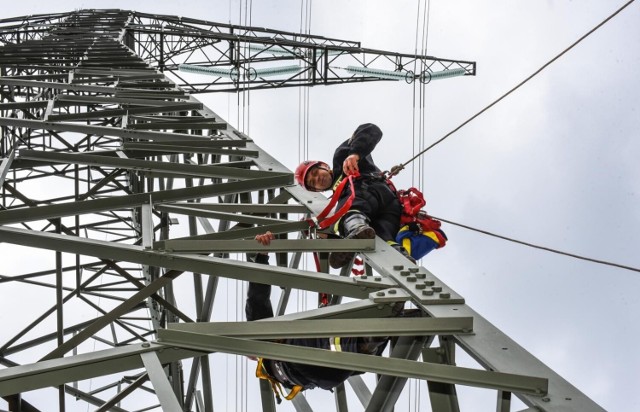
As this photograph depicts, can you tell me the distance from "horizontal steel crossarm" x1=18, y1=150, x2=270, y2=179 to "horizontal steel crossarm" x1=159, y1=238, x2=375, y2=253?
7.99ft

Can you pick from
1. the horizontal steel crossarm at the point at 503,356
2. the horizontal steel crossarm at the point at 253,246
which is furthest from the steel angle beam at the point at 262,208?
the horizontal steel crossarm at the point at 503,356

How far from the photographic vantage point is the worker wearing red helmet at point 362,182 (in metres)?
7.37

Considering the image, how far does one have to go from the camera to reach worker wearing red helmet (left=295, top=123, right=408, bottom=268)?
737cm

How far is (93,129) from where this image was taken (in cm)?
988

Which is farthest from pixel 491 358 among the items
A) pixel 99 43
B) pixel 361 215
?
pixel 99 43

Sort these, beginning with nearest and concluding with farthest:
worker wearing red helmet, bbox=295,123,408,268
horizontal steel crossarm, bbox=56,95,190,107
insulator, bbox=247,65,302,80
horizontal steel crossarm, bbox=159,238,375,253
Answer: horizontal steel crossarm, bbox=159,238,375,253
worker wearing red helmet, bbox=295,123,408,268
horizontal steel crossarm, bbox=56,95,190,107
insulator, bbox=247,65,302,80

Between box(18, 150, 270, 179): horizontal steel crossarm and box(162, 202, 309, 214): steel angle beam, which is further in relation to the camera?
box(18, 150, 270, 179): horizontal steel crossarm

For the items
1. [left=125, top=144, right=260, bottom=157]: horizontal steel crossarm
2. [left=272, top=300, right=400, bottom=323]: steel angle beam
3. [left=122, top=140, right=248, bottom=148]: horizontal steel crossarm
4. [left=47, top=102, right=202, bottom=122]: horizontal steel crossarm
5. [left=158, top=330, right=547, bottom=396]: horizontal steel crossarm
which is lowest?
[left=158, top=330, right=547, bottom=396]: horizontal steel crossarm

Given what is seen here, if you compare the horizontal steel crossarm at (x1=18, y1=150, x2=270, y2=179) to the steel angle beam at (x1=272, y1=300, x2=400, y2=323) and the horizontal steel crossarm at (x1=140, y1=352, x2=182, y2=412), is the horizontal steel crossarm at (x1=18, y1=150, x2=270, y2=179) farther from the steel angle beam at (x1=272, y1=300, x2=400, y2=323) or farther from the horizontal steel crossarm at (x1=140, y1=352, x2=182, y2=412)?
the horizontal steel crossarm at (x1=140, y1=352, x2=182, y2=412)

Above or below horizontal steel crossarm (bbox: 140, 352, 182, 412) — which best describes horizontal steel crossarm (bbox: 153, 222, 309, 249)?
above

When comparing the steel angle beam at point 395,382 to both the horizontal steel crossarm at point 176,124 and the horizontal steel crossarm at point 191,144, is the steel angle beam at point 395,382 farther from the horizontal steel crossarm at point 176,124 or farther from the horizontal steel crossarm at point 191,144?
the horizontal steel crossarm at point 176,124

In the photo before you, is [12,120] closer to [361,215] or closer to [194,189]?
[194,189]

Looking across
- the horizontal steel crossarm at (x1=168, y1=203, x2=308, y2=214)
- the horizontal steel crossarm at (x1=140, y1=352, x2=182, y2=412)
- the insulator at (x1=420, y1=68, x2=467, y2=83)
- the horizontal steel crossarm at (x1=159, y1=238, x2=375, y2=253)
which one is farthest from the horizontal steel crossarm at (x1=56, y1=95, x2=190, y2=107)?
the insulator at (x1=420, y1=68, x2=467, y2=83)

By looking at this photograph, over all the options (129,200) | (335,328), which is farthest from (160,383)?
(129,200)
